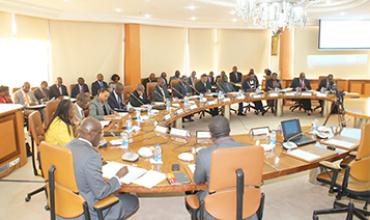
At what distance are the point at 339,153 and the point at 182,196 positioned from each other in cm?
176

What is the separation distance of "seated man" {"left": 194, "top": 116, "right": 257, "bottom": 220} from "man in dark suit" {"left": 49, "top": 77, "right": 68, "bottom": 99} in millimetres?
6430

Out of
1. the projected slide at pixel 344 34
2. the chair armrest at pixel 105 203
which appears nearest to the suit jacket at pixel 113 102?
the chair armrest at pixel 105 203

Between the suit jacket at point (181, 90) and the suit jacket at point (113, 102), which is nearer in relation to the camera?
the suit jacket at point (113, 102)

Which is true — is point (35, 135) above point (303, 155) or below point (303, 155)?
above

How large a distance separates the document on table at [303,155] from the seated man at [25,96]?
18.9ft

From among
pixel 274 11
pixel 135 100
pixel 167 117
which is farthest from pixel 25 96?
pixel 274 11

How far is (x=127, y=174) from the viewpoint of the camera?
2.70 m

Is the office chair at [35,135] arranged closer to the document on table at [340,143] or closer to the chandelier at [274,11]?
the document on table at [340,143]

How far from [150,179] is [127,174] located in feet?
0.67

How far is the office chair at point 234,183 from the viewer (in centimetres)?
221

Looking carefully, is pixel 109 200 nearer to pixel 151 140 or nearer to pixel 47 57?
pixel 151 140

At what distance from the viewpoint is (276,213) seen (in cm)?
345

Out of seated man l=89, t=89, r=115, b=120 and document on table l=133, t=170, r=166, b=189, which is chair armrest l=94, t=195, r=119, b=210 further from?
seated man l=89, t=89, r=115, b=120

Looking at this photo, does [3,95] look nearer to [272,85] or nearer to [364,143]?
[364,143]
